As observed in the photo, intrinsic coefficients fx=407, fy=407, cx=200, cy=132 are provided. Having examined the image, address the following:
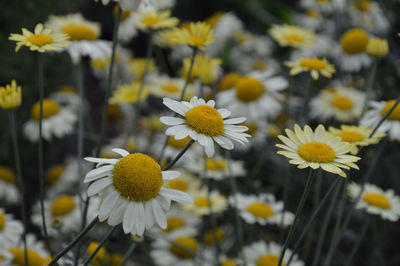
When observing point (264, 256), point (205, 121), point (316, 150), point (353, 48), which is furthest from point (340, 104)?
point (205, 121)

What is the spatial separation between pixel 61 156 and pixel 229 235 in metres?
1.77

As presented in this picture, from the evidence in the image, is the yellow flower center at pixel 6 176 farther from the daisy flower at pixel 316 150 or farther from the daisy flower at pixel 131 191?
the daisy flower at pixel 316 150

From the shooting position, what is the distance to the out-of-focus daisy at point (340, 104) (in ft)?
6.09

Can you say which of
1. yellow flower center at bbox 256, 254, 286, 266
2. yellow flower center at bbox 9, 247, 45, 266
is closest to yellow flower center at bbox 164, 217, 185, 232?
yellow flower center at bbox 256, 254, 286, 266

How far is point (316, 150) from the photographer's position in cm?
83

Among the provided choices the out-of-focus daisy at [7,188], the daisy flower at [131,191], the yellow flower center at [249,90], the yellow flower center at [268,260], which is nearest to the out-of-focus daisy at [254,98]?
the yellow flower center at [249,90]

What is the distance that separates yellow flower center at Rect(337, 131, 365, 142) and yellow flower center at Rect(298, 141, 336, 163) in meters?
0.16

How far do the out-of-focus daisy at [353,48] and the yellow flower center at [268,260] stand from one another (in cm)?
105

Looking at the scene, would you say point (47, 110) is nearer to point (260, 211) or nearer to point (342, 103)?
point (260, 211)

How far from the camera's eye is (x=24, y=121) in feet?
7.44

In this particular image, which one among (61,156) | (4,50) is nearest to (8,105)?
(4,50)

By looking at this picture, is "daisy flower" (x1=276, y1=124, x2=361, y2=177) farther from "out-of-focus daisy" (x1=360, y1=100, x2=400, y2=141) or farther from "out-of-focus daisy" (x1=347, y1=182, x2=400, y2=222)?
"out-of-focus daisy" (x1=347, y1=182, x2=400, y2=222)

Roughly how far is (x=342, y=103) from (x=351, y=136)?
0.93 metres

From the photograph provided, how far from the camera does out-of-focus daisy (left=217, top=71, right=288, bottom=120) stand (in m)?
1.60
